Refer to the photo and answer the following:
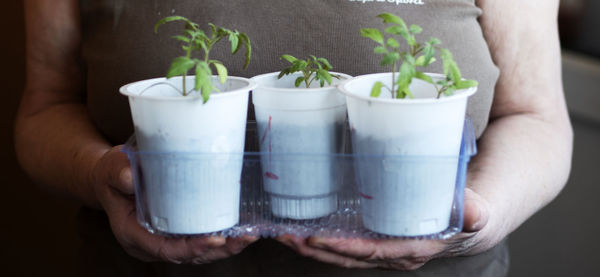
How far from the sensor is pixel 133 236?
2.43 ft

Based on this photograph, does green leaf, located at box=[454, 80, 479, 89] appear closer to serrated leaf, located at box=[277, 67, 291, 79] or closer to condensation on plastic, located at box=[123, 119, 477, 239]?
→ condensation on plastic, located at box=[123, 119, 477, 239]

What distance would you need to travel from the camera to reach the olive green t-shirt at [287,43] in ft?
2.72

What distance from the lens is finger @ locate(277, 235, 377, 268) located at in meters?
0.68

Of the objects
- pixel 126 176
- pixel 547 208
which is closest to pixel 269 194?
pixel 126 176

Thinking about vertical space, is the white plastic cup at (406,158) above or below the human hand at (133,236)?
above

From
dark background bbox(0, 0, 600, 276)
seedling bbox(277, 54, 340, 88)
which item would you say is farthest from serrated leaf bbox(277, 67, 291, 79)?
dark background bbox(0, 0, 600, 276)

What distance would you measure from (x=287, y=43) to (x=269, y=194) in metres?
0.25

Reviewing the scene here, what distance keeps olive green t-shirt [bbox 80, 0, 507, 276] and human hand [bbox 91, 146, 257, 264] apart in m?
0.13

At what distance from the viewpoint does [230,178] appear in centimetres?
66

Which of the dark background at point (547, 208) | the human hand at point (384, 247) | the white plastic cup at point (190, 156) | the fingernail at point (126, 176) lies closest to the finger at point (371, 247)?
the human hand at point (384, 247)

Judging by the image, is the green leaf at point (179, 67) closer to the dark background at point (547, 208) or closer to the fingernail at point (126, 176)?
the fingernail at point (126, 176)

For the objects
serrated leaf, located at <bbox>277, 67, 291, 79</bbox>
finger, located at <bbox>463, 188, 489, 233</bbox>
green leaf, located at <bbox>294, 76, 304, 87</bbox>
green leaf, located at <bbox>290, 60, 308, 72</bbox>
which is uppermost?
green leaf, located at <bbox>290, 60, 308, 72</bbox>

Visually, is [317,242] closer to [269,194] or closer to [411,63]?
[269,194]

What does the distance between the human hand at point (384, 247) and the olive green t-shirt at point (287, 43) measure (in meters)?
0.11
